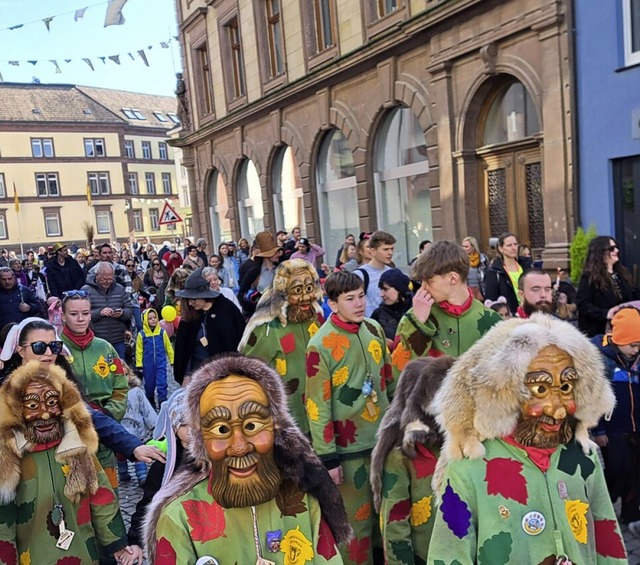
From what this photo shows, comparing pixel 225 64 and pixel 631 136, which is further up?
pixel 225 64

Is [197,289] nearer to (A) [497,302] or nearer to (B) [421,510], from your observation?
(A) [497,302]

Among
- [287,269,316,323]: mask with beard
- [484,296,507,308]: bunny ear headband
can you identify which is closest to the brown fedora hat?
[484,296,507,308]: bunny ear headband

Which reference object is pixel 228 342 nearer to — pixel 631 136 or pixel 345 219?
pixel 631 136

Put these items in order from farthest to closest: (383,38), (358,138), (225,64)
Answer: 1. (225,64)
2. (358,138)
3. (383,38)

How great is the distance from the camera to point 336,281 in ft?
11.7

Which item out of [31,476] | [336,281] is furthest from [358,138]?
[31,476]

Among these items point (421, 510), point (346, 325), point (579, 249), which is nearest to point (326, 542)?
point (421, 510)

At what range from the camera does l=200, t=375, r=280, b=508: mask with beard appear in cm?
184

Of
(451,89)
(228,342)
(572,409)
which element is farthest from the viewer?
(451,89)

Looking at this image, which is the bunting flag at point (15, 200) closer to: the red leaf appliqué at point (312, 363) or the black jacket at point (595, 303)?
the black jacket at point (595, 303)

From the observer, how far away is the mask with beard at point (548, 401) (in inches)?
77.7

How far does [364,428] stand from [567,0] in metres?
7.24

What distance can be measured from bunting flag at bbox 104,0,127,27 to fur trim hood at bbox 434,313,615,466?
16.2 meters

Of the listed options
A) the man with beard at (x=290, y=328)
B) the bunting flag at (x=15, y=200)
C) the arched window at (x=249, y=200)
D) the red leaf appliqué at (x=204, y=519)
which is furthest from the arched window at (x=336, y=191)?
the bunting flag at (x=15, y=200)
